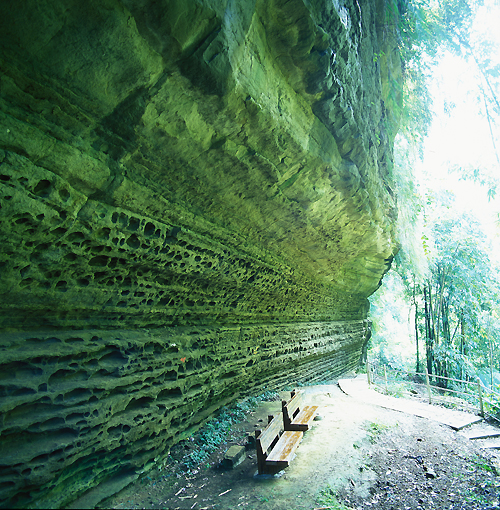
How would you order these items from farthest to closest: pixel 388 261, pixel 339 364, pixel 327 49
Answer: pixel 339 364 → pixel 388 261 → pixel 327 49

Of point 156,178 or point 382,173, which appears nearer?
point 156,178

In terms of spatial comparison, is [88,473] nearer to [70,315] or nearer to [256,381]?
[70,315]

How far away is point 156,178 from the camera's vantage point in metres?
3.17

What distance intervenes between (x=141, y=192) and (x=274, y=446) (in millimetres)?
3396

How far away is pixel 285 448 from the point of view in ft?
12.3

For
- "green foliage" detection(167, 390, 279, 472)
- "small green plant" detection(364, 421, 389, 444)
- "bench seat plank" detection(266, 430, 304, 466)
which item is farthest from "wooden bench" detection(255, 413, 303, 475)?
"small green plant" detection(364, 421, 389, 444)

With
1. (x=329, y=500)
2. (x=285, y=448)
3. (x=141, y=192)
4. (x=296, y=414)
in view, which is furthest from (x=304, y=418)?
(x=141, y=192)

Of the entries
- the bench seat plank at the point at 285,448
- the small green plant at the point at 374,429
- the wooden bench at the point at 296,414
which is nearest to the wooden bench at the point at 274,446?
the bench seat plank at the point at 285,448

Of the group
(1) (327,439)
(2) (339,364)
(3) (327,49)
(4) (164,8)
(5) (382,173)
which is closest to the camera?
(4) (164,8)

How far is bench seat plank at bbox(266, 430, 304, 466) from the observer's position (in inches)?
134

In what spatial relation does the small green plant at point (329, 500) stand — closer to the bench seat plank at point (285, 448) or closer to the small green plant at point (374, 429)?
the bench seat plank at point (285, 448)

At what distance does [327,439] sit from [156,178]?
446 cm

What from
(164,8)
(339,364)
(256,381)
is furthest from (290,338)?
(164,8)

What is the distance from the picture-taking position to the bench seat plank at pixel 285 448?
3394 mm
